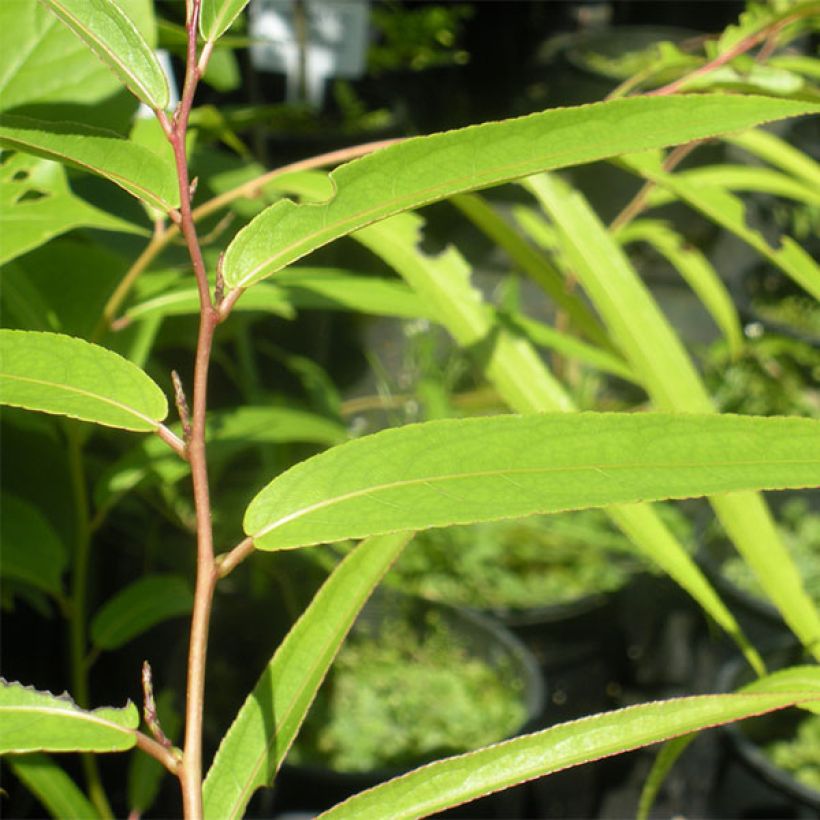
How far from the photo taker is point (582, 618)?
1296 millimetres

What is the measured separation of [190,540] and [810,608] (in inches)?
28.5

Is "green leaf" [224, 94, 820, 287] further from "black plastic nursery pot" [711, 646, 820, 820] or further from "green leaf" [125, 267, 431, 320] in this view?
"black plastic nursery pot" [711, 646, 820, 820]

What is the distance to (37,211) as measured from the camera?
499 mm

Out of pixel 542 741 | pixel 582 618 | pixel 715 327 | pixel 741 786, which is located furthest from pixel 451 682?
pixel 715 327

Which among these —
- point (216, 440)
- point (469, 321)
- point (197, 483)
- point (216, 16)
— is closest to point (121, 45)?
point (216, 16)

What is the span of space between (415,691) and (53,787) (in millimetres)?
674

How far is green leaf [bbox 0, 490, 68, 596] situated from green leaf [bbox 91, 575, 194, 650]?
0.24 feet

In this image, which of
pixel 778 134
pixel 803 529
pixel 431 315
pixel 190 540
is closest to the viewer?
pixel 431 315

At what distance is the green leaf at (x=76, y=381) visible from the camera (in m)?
0.36

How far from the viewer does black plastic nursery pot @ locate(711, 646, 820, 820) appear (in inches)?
42.1

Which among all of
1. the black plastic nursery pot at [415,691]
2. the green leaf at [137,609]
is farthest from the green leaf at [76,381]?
the black plastic nursery pot at [415,691]

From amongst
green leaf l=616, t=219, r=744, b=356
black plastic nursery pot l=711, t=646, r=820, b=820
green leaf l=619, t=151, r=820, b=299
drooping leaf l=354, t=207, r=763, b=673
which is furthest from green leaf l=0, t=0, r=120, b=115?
black plastic nursery pot l=711, t=646, r=820, b=820

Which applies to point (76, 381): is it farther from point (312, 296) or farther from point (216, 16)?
point (312, 296)

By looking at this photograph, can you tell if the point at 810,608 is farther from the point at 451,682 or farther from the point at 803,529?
the point at 803,529
